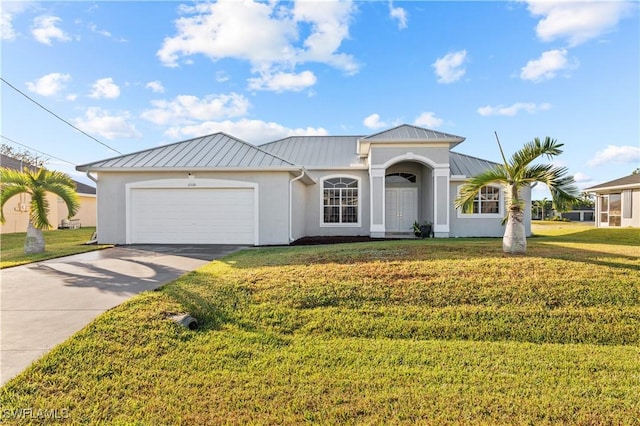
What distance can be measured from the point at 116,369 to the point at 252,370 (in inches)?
55.8

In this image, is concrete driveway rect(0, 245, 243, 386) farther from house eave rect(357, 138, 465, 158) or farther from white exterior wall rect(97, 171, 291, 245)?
house eave rect(357, 138, 465, 158)

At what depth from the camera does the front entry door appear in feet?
56.3

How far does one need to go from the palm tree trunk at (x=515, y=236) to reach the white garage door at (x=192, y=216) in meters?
8.58

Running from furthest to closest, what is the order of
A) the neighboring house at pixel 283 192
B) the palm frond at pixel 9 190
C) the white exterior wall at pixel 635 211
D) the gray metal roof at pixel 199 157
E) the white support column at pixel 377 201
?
1. the white exterior wall at pixel 635 211
2. the white support column at pixel 377 201
3. the neighboring house at pixel 283 192
4. the gray metal roof at pixel 199 157
5. the palm frond at pixel 9 190

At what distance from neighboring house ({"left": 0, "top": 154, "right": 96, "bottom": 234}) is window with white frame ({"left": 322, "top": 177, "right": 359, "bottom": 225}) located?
12.1m

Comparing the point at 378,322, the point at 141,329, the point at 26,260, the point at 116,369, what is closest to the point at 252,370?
the point at 116,369

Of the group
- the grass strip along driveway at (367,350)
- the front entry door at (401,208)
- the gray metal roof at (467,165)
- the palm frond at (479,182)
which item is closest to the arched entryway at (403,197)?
the front entry door at (401,208)

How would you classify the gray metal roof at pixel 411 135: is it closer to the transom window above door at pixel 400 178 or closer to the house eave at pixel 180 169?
the transom window above door at pixel 400 178

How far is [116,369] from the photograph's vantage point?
3555mm

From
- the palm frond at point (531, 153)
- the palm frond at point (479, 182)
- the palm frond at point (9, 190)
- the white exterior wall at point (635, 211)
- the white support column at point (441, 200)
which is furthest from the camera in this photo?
the white exterior wall at point (635, 211)

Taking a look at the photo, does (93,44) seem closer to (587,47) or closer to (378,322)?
(378,322)

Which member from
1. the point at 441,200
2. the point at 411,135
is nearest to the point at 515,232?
the point at 441,200

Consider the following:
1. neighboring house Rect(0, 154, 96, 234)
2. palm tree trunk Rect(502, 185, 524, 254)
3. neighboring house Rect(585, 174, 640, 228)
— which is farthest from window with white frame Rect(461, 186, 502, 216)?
neighboring house Rect(0, 154, 96, 234)

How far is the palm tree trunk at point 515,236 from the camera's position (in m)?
7.84
